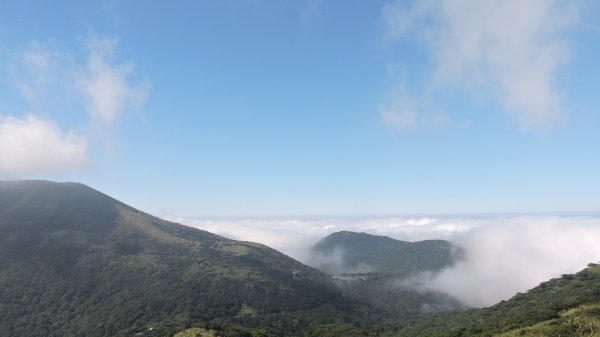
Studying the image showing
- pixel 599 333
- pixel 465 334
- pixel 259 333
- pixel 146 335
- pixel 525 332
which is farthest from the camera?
pixel 146 335

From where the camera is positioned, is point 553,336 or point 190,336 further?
point 190,336

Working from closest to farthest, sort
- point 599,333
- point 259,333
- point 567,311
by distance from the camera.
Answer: point 599,333
point 567,311
point 259,333

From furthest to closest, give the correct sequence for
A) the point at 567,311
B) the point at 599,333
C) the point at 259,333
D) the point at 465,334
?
the point at 259,333, the point at 465,334, the point at 567,311, the point at 599,333

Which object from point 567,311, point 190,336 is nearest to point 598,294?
point 567,311

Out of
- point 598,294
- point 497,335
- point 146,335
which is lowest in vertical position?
point 146,335

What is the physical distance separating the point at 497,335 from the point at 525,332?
878 centimetres

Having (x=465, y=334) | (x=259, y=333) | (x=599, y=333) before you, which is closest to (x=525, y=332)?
(x=599, y=333)

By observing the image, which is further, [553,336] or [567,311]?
→ [567,311]

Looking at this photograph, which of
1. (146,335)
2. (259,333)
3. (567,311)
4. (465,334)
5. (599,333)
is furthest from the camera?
(146,335)

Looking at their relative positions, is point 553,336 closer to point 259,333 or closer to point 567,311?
point 567,311

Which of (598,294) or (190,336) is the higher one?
(598,294)

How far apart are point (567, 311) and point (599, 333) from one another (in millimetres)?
38188

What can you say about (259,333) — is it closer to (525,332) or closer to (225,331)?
(225,331)

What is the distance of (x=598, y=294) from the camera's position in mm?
166250
